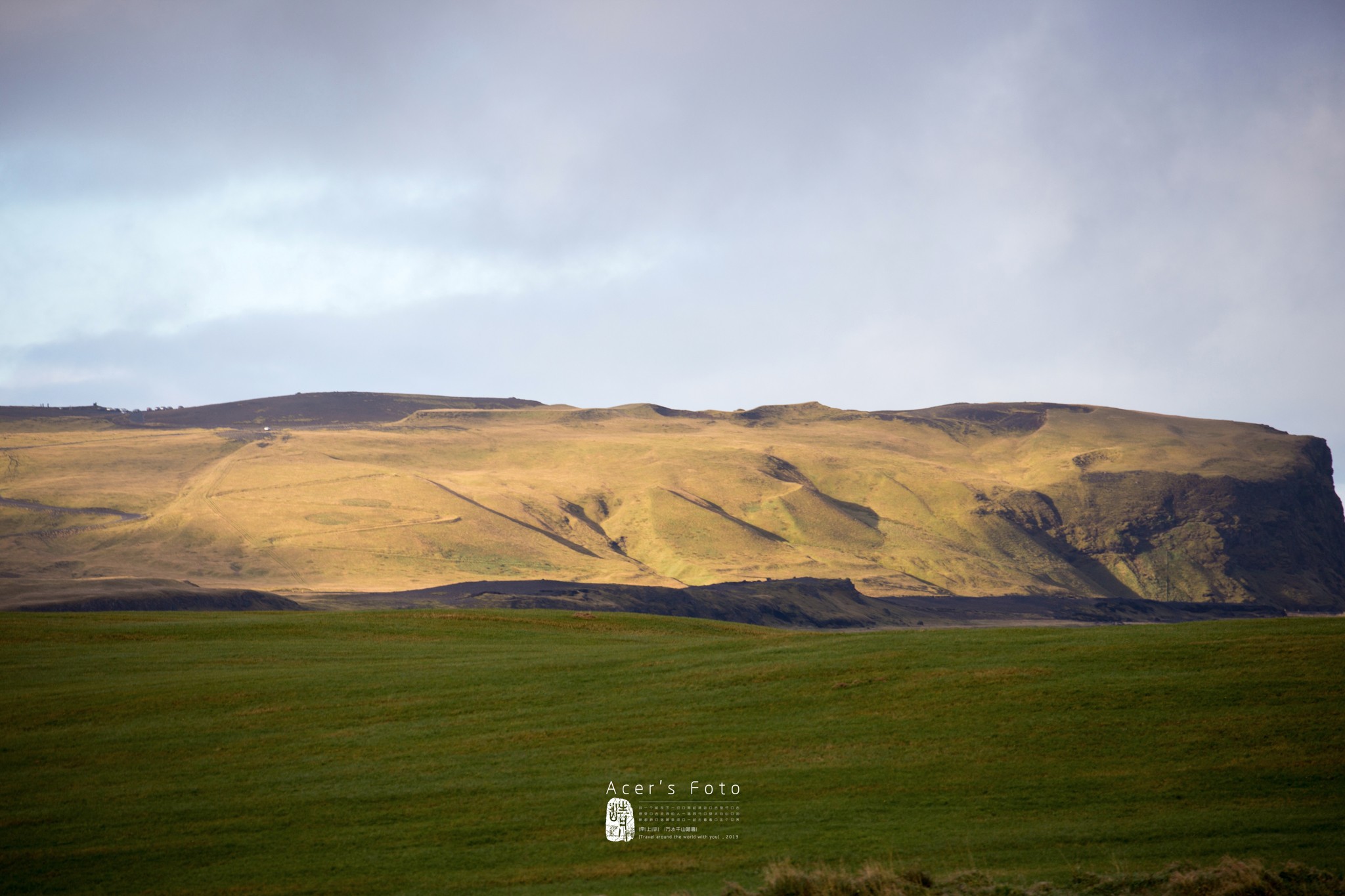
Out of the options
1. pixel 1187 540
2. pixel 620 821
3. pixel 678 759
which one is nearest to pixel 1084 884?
pixel 620 821

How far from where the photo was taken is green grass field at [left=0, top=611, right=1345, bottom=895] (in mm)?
16703

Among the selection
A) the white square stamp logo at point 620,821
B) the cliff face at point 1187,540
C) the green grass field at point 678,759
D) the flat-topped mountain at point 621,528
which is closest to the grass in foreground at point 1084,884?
the green grass field at point 678,759

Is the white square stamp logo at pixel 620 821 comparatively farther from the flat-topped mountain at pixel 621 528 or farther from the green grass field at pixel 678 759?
the flat-topped mountain at pixel 621 528

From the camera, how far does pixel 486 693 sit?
26156 mm

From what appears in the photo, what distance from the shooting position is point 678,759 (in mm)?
20812

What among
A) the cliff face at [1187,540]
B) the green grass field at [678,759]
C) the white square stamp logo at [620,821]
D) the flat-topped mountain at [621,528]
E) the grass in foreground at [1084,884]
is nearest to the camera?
the grass in foreground at [1084,884]

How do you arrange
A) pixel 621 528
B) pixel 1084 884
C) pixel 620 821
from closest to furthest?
pixel 1084 884 → pixel 620 821 → pixel 621 528

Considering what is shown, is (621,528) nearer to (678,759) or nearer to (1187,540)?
(1187,540)

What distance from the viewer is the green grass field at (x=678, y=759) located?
16703 millimetres

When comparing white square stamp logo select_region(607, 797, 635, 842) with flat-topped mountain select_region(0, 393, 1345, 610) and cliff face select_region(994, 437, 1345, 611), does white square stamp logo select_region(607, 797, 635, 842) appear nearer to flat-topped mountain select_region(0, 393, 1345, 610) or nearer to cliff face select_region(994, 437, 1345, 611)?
flat-topped mountain select_region(0, 393, 1345, 610)

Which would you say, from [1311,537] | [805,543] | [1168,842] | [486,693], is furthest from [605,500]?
[1168,842]

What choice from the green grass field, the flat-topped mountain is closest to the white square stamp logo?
the green grass field

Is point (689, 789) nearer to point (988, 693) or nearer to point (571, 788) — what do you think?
point (571, 788)

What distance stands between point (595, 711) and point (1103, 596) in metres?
167
